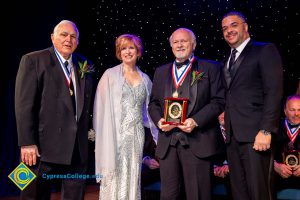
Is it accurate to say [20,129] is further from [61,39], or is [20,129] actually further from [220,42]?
[220,42]

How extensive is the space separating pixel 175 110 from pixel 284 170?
1.45 metres

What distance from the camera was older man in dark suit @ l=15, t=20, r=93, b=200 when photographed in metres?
2.87

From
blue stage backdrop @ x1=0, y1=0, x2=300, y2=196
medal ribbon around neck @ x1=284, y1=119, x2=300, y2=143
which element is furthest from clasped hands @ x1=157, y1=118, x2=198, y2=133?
blue stage backdrop @ x1=0, y1=0, x2=300, y2=196

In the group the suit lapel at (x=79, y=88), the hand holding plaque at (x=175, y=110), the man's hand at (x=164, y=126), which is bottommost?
the man's hand at (x=164, y=126)

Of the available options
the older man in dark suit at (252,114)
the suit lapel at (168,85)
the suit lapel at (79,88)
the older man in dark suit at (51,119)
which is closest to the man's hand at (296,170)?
the older man in dark suit at (252,114)

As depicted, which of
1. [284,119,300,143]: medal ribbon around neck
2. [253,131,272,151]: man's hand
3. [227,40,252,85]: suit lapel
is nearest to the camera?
[253,131,272,151]: man's hand

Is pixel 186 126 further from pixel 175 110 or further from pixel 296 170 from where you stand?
pixel 296 170

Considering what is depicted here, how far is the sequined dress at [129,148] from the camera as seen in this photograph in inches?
135

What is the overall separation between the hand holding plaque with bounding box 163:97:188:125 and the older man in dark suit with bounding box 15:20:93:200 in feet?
2.34

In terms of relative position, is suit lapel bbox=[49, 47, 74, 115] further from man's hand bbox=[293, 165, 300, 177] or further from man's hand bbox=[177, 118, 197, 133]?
man's hand bbox=[293, 165, 300, 177]

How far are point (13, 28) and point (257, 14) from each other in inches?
137

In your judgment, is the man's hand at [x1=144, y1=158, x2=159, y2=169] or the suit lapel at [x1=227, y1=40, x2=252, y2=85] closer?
the suit lapel at [x1=227, y1=40, x2=252, y2=85]

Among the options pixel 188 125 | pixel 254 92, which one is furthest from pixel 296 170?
pixel 188 125

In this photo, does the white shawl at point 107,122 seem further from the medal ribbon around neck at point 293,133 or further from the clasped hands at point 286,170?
the medal ribbon around neck at point 293,133
